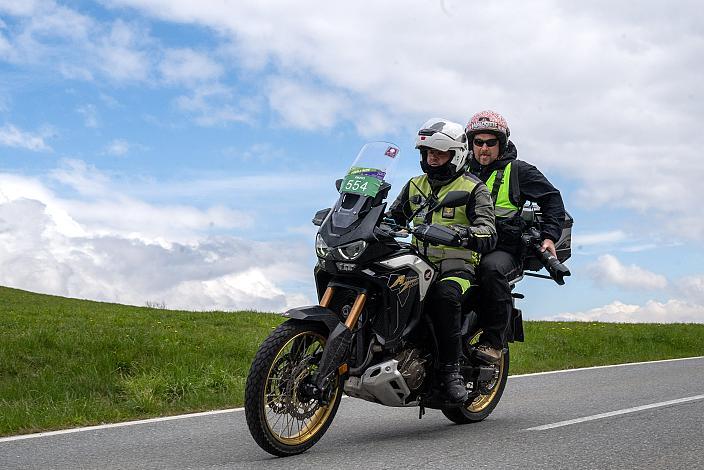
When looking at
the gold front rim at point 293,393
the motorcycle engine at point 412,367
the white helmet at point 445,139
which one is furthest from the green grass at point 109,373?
the white helmet at point 445,139

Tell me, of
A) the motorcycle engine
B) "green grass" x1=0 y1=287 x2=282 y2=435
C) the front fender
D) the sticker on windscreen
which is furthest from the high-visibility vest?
"green grass" x1=0 y1=287 x2=282 y2=435

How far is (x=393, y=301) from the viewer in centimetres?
613

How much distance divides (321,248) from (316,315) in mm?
486

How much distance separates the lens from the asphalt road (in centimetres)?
586

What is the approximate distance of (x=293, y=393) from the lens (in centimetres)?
576

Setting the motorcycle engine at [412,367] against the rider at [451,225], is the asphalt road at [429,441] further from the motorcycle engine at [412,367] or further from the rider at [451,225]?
the rider at [451,225]

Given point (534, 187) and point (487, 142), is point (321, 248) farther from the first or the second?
point (534, 187)

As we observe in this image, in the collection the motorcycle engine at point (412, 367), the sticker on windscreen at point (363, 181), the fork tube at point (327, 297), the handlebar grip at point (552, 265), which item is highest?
the sticker on windscreen at point (363, 181)

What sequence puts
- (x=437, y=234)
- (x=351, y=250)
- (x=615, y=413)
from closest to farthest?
(x=351, y=250) < (x=437, y=234) < (x=615, y=413)

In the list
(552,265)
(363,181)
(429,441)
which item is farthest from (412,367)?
(552,265)

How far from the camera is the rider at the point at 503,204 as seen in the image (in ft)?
23.7

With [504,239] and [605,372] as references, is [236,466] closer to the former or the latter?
[504,239]

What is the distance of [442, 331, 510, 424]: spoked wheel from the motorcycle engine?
77 centimetres

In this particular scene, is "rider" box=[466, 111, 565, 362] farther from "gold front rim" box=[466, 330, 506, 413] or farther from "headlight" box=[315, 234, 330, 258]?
"headlight" box=[315, 234, 330, 258]
